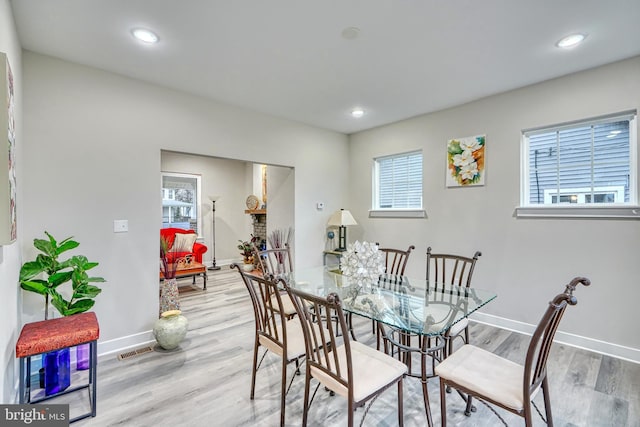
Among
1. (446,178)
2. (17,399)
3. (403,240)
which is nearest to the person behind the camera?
(17,399)

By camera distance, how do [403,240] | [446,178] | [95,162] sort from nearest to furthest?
[95,162] → [446,178] → [403,240]

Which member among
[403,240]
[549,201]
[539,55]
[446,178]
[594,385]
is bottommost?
[594,385]

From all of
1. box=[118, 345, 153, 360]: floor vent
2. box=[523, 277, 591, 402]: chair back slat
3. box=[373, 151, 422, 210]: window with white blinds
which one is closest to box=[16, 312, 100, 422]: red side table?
box=[118, 345, 153, 360]: floor vent

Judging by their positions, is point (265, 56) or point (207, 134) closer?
point (265, 56)

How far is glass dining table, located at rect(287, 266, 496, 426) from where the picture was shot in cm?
174

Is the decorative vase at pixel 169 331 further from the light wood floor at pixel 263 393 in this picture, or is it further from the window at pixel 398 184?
the window at pixel 398 184

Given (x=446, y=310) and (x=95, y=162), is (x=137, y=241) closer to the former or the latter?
(x=95, y=162)

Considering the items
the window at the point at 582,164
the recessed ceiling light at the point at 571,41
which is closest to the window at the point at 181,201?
the window at the point at 582,164

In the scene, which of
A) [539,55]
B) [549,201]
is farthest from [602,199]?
[539,55]

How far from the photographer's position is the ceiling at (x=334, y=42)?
1931mm

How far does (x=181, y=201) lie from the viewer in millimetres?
6465

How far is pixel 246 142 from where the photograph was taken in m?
3.79

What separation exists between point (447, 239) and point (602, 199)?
153 cm

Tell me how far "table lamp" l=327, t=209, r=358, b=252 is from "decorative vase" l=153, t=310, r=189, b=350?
99.9 inches
